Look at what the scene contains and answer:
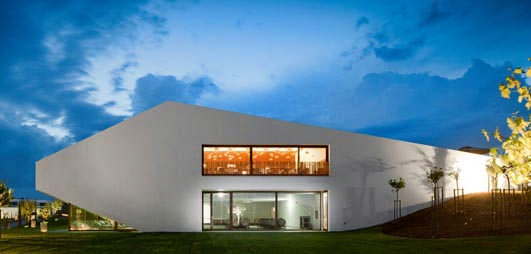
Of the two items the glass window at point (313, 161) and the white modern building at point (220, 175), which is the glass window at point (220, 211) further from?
the glass window at point (313, 161)

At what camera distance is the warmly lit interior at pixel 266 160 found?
2359cm

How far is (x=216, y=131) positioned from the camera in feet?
77.3

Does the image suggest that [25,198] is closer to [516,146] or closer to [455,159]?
[455,159]

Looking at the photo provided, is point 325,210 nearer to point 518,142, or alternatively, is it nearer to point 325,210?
point 325,210

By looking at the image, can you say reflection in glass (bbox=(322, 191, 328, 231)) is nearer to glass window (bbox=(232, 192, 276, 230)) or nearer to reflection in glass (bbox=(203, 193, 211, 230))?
glass window (bbox=(232, 192, 276, 230))

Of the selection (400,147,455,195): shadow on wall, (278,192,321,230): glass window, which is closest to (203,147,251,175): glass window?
(278,192,321,230): glass window

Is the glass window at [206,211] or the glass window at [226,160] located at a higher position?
the glass window at [226,160]

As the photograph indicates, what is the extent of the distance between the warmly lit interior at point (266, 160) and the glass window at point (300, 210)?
3.67ft

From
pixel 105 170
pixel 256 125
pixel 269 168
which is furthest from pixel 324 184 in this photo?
pixel 105 170

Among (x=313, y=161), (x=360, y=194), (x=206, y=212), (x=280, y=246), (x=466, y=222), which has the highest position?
(x=313, y=161)

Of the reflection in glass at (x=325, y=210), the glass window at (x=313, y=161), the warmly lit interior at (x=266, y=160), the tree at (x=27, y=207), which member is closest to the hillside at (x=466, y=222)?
Result: the reflection in glass at (x=325, y=210)

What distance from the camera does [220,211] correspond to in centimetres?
2366

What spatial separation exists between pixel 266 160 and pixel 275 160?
16.4 inches

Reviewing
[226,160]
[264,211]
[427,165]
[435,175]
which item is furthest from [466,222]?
[226,160]
